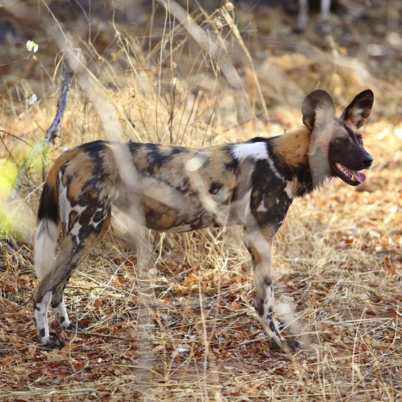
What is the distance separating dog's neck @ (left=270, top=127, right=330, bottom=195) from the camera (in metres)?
3.68

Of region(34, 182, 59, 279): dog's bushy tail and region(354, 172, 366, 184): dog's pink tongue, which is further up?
region(354, 172, 366, 184): dog's pink tongue

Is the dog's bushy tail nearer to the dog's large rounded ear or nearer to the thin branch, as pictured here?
the thin branch

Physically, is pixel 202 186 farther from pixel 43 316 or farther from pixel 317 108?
pixel 43 316

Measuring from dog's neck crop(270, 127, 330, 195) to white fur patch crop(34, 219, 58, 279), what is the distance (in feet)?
3.36

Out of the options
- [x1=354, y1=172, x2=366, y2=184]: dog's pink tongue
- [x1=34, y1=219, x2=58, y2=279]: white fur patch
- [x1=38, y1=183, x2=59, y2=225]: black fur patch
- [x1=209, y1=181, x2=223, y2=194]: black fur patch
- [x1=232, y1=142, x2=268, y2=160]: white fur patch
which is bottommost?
[x1=34, y1=219, x2=58, y2=279]: white fur patch

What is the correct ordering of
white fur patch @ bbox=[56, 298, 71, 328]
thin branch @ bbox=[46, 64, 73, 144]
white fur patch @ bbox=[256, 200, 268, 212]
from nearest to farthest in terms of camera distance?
white fur patch @ bbox=[256, 200, 268, 212] < white fur patch @ bbox=[56, 298, 71, 328] < thin branch @ bbox=[46, 64, 73, 144]

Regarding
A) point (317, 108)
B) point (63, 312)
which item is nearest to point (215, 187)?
point (317, 108)

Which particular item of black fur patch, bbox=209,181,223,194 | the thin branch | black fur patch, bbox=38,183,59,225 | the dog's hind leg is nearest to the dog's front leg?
black fur patch, bbox=209,181,223,194

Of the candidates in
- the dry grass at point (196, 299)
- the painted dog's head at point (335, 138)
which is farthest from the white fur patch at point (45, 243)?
the painted dog's head at point (335, 138)

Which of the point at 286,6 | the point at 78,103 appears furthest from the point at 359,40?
the point at 78,103

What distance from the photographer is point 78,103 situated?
4961mm

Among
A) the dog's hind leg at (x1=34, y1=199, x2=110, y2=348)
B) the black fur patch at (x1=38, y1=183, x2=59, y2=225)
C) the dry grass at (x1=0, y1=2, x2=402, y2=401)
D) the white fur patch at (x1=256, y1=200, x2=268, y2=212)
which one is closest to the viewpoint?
the dry grass at (x1=0, y1=2, x2=402, y2=401)

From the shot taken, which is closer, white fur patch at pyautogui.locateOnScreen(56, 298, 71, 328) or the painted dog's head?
the painted dog's head

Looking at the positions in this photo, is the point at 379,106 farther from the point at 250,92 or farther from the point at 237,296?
the point at 237,296
